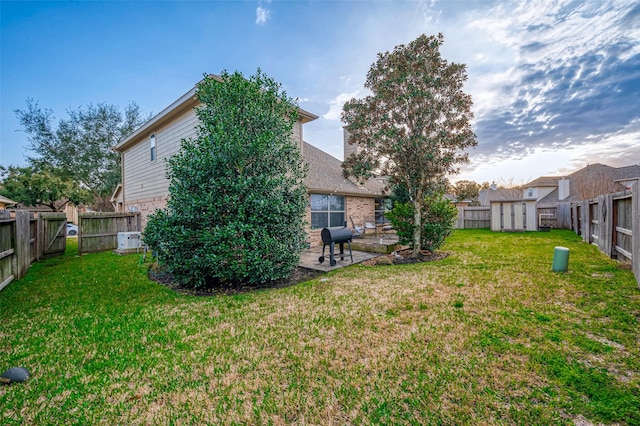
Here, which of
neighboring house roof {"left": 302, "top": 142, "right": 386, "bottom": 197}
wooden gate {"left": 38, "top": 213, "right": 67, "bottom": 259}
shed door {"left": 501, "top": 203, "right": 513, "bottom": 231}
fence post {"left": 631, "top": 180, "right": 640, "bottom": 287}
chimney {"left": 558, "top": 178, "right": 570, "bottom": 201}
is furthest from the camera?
chimney {"left": 558, "top": 178, "right": 570, "bottom": 201}

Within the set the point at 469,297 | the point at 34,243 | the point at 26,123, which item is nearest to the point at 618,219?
the point at 469,297

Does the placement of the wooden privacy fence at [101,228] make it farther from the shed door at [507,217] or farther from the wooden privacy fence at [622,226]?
the shed door at [507,217]

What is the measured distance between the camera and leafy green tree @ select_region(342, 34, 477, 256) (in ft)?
24.5

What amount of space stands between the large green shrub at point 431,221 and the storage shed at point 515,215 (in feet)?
33.4

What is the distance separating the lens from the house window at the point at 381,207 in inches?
627

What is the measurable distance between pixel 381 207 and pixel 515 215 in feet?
27.2

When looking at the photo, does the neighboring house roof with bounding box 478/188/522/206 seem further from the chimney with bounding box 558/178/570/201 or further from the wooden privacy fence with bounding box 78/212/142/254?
the wooden privacy fence with bounding box 78/212/142/254

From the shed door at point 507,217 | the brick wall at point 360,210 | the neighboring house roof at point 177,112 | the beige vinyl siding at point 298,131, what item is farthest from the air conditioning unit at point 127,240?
the shed door at point 507,217

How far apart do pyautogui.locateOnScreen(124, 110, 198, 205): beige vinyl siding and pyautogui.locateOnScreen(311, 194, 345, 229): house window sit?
5340 mm

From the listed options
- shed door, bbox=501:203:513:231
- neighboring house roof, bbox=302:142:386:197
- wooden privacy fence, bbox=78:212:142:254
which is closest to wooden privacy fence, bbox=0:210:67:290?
wooden privacy fence, bbox=78:212:142:254

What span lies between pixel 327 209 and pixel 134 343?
933 cm

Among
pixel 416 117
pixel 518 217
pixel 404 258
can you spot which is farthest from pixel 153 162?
pixel 518 217

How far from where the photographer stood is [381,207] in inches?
640

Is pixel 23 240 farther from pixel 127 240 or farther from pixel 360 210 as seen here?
pixel 360 210
